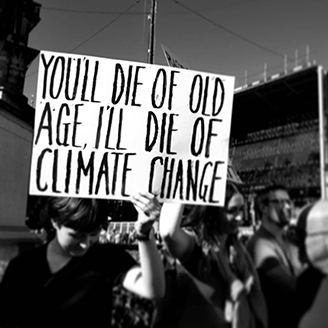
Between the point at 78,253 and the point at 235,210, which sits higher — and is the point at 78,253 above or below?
below

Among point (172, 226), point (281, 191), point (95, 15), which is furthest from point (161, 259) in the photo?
point (95, 15)

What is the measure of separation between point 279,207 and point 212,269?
0.46m

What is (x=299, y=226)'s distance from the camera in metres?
2.05

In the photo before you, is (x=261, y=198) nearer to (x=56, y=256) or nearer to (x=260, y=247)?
(x=260, y=247)

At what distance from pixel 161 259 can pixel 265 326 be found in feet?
1.98

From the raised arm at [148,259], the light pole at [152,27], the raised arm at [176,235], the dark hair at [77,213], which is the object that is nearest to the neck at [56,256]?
the dark hair at [77,213]

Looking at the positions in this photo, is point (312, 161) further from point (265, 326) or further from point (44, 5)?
point (44, 5)

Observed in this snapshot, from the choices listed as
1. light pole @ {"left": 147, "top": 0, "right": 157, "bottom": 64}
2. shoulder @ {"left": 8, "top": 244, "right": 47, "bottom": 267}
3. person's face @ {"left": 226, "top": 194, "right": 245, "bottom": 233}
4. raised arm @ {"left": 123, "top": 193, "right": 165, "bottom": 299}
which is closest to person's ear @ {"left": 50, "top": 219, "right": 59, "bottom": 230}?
shoulder @ {"left": 8, "top": 244, "right": 47, "bottom": 267}

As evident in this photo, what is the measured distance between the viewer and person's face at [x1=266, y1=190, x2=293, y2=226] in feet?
6.83

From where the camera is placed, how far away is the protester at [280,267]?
2031mm

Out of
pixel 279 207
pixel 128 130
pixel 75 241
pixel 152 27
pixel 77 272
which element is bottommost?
pixel 77 272

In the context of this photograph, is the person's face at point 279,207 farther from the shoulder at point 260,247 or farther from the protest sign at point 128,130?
the protest sign at point 128,130

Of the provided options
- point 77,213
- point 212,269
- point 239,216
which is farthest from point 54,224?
point 239,216

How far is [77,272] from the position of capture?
7.07 feet
